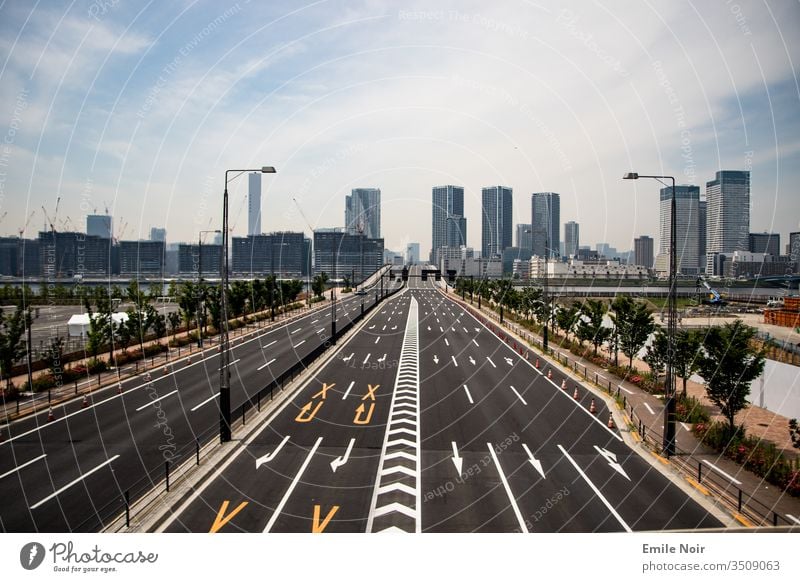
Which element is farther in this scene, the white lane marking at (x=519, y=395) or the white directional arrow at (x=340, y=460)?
the white lane marking at (x=519, y=395)

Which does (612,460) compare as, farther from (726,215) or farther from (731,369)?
(726,215)

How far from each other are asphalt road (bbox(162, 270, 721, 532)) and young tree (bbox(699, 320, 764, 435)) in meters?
4.57

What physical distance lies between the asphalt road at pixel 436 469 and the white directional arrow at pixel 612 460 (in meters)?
0.07

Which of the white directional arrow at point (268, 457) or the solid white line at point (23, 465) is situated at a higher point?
the white directional arrow at point (268, 457)

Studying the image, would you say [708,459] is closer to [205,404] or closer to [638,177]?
[638,177]

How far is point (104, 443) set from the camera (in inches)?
744

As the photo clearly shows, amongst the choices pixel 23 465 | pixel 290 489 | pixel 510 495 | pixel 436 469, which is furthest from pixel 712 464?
pixel 23 465

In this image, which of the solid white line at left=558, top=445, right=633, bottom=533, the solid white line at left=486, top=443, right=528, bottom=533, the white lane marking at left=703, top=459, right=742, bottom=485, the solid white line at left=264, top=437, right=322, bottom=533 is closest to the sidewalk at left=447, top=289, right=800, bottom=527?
the white lane marking at left=703, top=459, right=742, bottom=485

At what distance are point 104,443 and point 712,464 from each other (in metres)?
23.5

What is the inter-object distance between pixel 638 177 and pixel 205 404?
23227 millimetres

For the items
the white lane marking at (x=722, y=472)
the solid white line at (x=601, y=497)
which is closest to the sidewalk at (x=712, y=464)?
the white lane marking at (x=722, y=472)

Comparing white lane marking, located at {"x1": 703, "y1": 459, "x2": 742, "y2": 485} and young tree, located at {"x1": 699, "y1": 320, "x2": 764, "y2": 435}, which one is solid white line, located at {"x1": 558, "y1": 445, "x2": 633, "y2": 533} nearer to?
white lane marking, located at {"x1": 703, "y1": 459, "x2": 742, "y2": 485}

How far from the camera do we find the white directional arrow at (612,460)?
16375mm

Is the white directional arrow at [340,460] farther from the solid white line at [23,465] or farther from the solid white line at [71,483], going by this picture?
→ the solid white line at [23,465]
